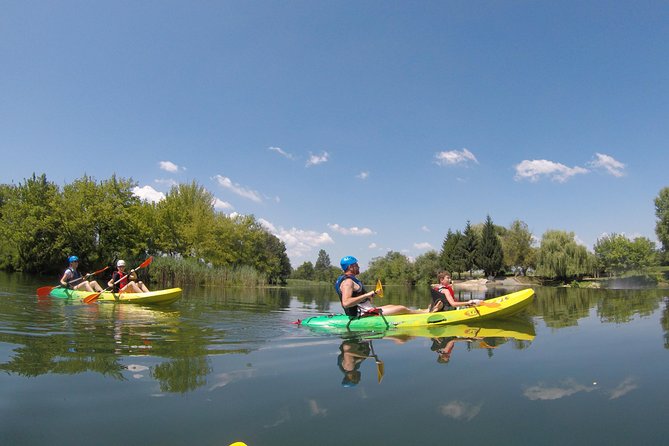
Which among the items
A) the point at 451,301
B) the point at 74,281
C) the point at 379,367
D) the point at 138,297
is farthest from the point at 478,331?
the point at 74,281

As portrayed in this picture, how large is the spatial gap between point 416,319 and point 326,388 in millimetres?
4239

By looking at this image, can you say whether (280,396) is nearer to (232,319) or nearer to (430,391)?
(430,391)

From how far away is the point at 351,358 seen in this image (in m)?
5.29

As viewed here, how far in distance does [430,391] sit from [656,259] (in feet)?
175

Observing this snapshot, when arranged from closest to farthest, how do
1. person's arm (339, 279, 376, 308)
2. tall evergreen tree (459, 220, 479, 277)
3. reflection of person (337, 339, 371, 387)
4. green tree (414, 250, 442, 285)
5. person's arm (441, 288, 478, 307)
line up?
reflection of person (337, 339, 371, 387), person's arm (339, 279, 376, 308), person's arm (441, 288, 478, 307), tall evergreen tree (459, 220, 479, 277), green tree (414, 250, 442, 285)

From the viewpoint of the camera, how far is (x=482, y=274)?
57594 mm

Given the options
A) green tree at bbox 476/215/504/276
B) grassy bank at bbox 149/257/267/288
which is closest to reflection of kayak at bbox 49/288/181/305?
grassy bank at bbox 149/257/267/288

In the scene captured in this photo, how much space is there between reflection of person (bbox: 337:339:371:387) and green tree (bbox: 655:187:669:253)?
193 ft

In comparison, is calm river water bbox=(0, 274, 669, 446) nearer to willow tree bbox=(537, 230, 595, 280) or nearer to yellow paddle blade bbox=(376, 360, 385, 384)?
yellow paddle blade bbox=(376, 360, 385, 384)

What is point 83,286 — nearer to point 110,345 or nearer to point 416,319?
point 110,345

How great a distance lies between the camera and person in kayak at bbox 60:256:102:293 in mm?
13305

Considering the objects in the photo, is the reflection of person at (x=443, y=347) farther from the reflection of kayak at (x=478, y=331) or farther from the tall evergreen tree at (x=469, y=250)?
the tall evergreen tree at (x=469, y=250)

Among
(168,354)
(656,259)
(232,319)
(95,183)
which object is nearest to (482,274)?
(656,259)

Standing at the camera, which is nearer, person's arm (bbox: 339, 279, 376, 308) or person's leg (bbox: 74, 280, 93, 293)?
person's arm (bbox: 339, 279, 376, 308)
